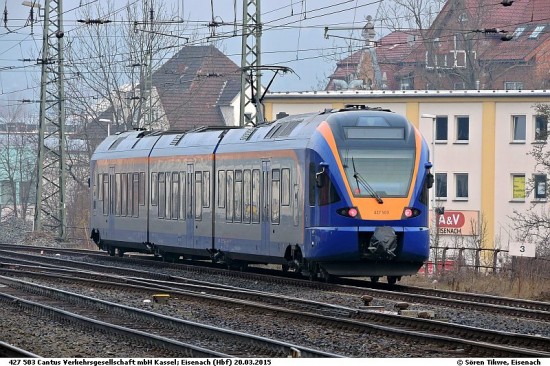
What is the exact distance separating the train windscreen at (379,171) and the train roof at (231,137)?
2.21 ft


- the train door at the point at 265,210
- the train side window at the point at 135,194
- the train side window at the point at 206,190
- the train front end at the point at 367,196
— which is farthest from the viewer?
the train side window at the point at 135,194

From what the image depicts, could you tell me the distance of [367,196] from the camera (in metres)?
20.9

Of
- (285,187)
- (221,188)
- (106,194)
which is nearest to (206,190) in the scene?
(221,188)

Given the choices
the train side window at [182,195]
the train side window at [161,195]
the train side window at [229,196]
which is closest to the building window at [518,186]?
the train side window at [161,195]

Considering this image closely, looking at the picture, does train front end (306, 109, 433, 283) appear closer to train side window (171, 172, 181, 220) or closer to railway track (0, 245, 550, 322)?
railway track (0, 245, 550, 322)

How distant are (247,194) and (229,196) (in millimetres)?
1011

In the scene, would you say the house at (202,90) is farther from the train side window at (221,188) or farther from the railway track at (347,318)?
the railway track at (347,318)

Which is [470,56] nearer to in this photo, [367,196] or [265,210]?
[265,210]

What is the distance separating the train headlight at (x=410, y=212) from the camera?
2112 centimetres

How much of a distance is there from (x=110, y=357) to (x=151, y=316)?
11.8 ft

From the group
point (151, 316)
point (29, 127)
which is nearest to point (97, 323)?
point (151, 316)

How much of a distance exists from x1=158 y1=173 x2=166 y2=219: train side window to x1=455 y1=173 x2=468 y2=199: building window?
33.5m

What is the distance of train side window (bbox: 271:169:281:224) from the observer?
22891 millimetres

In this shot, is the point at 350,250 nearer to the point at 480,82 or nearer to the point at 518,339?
the point at 518,339
